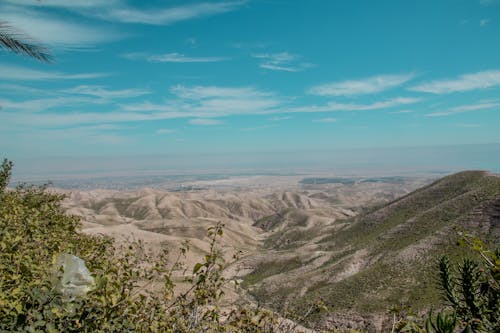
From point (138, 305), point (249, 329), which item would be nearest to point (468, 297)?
point (249, 329)

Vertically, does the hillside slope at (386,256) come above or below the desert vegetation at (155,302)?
below

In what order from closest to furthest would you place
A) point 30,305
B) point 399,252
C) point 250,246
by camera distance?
point 30,305
point 399,252
point 250,246

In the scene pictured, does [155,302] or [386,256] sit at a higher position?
[155,302]

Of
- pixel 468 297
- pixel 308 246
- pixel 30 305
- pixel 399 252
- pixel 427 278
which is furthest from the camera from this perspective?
pixel 308 246

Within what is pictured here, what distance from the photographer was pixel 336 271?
68.7m

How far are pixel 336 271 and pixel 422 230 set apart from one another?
61.2 feet

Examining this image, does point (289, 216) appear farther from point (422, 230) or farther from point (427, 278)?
point (427, 278)

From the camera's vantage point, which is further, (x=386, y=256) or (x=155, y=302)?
(x=386, y=256)

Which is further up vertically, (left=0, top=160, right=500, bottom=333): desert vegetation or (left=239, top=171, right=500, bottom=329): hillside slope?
(left=0, top=160, right=500, bottom=333): desert vegetation

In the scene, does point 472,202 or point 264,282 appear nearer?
point 472,202

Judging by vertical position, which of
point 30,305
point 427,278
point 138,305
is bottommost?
point 427,278

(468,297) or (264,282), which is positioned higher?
(468,297)

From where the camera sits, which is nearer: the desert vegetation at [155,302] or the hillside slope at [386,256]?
the desert vegetation at [155,302]

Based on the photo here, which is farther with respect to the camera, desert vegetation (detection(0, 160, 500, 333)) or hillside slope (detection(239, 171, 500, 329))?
hillside slope (detection(239, 171, 500, 329))
